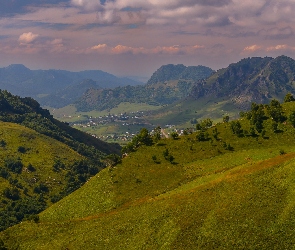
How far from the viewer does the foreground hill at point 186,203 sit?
83.4 m

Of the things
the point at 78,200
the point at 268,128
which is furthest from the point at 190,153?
the point at 78,200

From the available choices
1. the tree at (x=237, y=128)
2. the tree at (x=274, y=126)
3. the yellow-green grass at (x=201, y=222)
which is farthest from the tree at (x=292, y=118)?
the yellow-green grass at (x=201, y=222)

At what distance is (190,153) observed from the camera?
161500mm

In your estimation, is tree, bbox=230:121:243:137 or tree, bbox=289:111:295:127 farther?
tree, bbox=230:121:243:137

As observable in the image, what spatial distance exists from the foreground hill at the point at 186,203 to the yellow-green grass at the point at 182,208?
28 centimetres

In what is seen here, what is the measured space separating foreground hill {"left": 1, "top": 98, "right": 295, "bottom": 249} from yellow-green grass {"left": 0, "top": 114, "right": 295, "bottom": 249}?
0.93ft

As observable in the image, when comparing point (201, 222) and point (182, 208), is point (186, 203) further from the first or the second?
point (201, 222)

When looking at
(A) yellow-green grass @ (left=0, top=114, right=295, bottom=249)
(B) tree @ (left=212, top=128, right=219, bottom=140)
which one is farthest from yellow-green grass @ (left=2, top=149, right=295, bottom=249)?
(B) tree @ (left=212, top=128, right=219, bottom=140)

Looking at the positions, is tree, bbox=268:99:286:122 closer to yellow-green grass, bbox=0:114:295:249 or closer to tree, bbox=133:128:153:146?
yellow-green grass, bbox=0:114:295:249

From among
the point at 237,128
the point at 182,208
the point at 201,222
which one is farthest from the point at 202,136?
the point at 201,222

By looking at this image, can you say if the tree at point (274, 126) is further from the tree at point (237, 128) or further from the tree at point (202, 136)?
the tree at point (202, 136)

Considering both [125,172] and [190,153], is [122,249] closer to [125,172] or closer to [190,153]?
[125,172]

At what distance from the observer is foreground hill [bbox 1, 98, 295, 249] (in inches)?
3282

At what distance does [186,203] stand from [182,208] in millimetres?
2605
